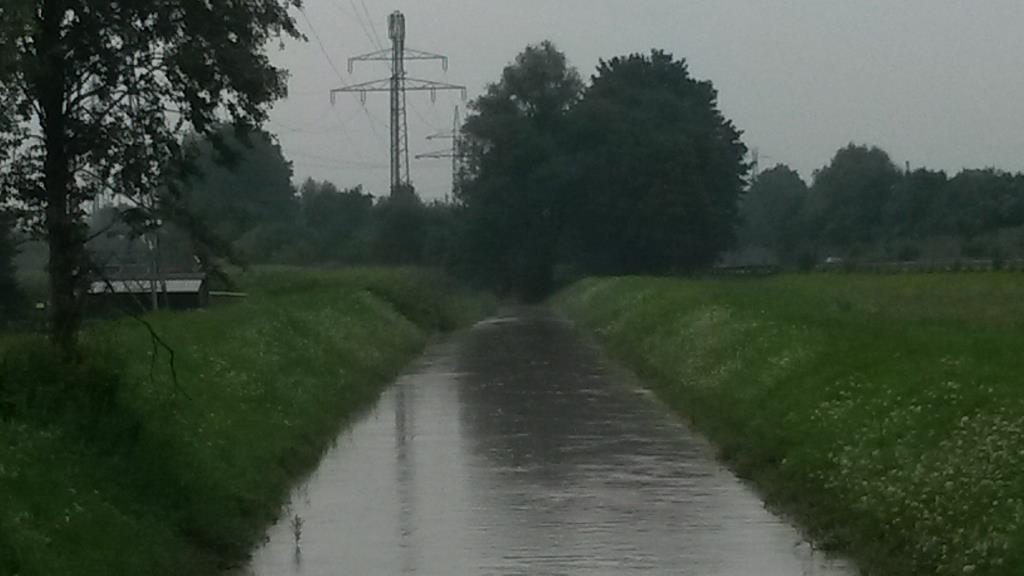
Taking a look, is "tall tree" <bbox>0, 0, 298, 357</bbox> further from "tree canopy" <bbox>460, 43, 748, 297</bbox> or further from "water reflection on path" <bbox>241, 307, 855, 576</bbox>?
"tree canopy" <bbox>460, 43, 748, 297</bbox>

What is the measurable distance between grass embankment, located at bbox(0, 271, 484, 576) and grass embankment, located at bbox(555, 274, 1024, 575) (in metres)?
5.36

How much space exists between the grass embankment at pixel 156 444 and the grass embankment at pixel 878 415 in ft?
17.6

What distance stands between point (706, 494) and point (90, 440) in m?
6.52

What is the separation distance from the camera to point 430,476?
18.3 m

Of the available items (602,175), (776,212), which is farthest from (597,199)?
(776,212)

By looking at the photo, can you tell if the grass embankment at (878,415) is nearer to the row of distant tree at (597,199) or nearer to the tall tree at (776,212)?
the row of distant tree at (597,199)

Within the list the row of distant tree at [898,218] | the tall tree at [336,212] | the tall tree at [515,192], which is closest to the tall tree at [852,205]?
the row of distant tree at [898,218]

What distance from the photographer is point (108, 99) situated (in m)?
15.8

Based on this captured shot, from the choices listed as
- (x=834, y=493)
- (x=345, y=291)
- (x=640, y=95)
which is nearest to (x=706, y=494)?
(x=834, y=493)

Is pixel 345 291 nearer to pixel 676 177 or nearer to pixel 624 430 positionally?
pixel 624 430

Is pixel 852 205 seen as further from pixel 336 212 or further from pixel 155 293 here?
pixel 155 293

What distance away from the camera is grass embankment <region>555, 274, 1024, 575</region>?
11.9m

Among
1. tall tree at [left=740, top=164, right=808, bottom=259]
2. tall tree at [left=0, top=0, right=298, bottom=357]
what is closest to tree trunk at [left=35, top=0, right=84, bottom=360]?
tall tree at [left=0, top=0, right=298, bottom=357]

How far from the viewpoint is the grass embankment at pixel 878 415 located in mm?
11922
